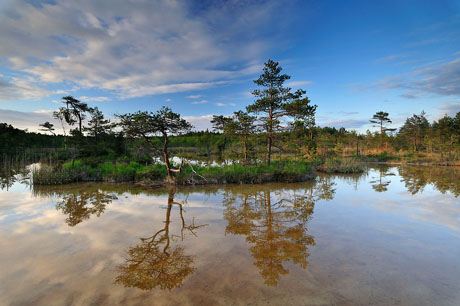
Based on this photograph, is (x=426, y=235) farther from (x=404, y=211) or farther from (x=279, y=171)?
(x=279, y=171)

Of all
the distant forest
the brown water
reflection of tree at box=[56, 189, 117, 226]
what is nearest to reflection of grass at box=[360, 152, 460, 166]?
the distant forest

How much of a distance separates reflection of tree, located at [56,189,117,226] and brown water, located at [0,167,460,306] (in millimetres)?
70

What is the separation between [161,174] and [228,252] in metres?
11.3

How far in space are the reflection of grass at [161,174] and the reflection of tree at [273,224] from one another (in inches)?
106

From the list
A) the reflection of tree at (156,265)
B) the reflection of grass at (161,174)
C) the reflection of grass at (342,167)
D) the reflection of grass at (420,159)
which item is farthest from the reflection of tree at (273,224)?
the reflection of grass at (420,159)

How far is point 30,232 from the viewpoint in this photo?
22.8 ft

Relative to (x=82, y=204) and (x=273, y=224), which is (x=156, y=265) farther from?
(x=82, y=204)

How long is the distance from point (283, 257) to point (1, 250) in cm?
703

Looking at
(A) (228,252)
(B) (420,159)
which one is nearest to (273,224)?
(A) (228,252)

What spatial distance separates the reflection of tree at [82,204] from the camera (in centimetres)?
855

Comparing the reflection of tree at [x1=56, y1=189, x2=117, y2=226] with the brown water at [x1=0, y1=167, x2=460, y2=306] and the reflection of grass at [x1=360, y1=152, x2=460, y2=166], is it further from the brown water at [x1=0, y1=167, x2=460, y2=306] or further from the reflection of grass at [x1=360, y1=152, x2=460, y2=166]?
the reflection of grass at [x1=360, y1=152, x2=460, y2=166]

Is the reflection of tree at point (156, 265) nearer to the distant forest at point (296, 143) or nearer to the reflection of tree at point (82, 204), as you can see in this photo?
the reflection of tree at point (82, 204)

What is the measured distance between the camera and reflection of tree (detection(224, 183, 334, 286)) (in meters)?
5.12

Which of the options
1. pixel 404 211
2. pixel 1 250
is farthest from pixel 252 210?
pixel 1 250
